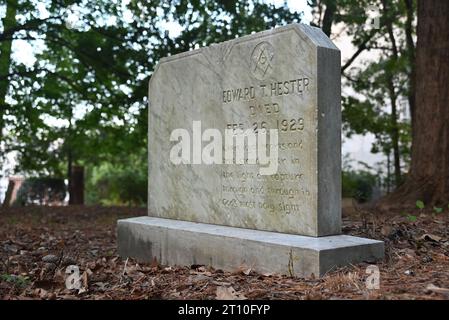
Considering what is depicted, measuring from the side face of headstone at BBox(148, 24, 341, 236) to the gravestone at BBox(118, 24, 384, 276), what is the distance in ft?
0.03

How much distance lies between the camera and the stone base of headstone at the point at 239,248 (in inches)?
169

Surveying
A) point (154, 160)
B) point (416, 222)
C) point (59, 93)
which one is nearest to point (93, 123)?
point (59, 93)

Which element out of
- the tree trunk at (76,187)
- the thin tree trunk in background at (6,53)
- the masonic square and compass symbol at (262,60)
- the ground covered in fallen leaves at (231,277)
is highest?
the thin tree trunk in background at (6,53)

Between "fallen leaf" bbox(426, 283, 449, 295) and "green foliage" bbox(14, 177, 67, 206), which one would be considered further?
"green foliage" bbox(14, 177, 67, 206)

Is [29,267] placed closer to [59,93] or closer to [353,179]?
[59,93]

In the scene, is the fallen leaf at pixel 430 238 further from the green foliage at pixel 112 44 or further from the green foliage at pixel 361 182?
the green foliage at pixel 361 182

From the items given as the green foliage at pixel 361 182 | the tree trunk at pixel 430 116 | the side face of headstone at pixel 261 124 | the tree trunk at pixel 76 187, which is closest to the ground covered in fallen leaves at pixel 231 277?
the side face of headstone at pixel 261 124

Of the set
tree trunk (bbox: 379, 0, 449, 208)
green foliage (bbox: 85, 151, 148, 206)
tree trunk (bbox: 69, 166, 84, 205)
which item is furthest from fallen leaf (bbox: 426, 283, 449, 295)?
green foliage (bbox: 85, 151, 148, 206)

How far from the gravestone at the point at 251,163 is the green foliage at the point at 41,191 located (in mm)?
11645

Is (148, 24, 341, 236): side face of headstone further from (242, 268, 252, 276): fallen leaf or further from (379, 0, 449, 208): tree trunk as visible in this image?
(379, 0, 449, 208): tree trunk

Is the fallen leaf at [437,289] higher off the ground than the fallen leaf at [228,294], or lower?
higher

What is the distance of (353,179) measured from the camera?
1831cm

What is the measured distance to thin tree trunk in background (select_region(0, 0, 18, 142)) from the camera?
9.86 m
